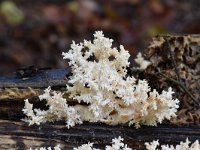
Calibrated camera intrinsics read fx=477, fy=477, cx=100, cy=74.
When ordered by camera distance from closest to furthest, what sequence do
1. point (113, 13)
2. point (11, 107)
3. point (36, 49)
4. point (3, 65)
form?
point (11, 107) < point (3, 65) < point (36, 49) < point (113, 13)

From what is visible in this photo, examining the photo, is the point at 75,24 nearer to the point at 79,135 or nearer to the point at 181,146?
the point at 79,135

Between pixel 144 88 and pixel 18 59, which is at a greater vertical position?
pixel 18 59

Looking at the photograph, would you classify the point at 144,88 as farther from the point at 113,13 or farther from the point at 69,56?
the point at 113,13

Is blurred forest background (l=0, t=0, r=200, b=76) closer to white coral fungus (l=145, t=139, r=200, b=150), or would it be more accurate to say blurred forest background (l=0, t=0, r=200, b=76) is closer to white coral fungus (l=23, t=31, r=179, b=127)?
white coral fungus (l=23, t=31, r=179, b=127)

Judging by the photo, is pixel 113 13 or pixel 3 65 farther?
pixel 113 13

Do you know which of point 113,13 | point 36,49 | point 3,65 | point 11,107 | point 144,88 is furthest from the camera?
point 113,13

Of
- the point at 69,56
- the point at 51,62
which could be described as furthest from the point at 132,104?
the point at 51,62
